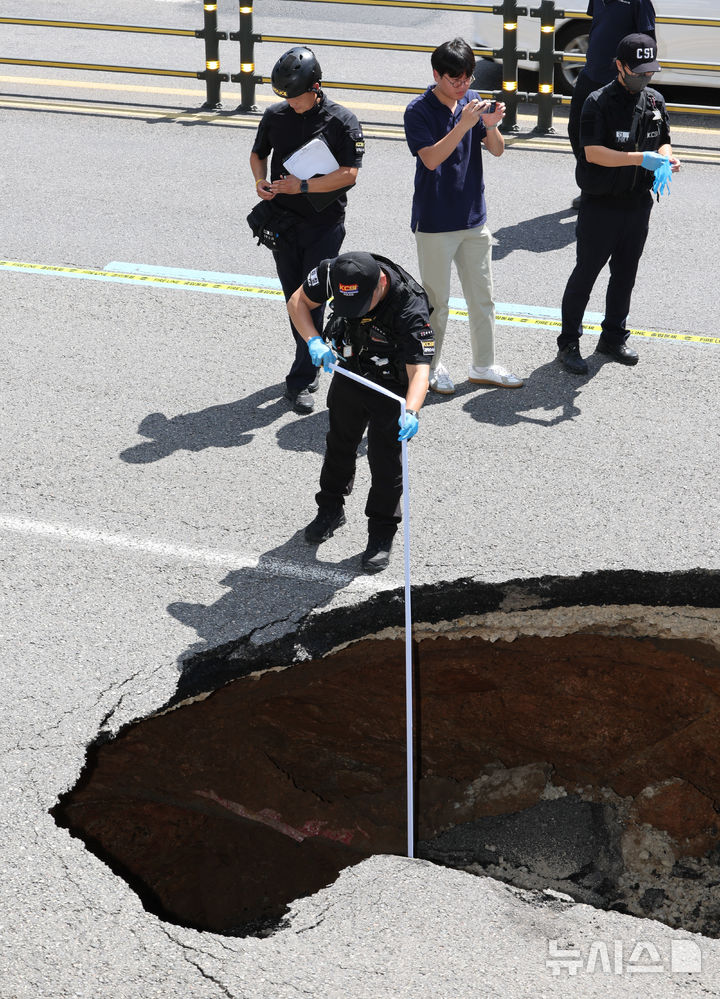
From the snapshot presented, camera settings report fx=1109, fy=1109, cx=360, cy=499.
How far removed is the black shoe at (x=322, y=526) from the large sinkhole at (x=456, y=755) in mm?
586

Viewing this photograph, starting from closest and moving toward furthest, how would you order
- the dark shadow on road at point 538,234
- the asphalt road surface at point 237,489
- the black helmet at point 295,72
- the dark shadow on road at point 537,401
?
the asphalt road surface at point 237,489, the black helmet at point 295,72, the dark shadow on road at point 537,401, the dark shadow on road at point 538,234

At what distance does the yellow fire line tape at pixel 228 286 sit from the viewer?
7995mm

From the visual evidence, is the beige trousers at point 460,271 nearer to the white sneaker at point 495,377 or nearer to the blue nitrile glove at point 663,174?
the white sneaker at point 495,377

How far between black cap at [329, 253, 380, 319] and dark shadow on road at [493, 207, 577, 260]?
4455 millimetres

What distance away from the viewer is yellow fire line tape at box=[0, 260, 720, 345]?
7995 mm

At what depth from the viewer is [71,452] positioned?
662cm

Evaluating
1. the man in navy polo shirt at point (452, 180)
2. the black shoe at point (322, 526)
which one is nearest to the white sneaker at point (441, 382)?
the man in navy polo shirt at point (452, 180)

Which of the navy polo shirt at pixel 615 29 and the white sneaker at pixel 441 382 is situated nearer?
the white sneaker at pixel 441 382

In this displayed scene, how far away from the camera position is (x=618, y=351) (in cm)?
760

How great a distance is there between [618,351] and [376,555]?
9.45ft

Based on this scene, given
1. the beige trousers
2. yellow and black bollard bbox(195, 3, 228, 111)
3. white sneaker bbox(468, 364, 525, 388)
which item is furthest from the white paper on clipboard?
yellow and black bollard bbox(195, 3, 228, 111)

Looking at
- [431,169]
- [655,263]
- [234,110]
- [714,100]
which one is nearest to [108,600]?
[431,169]

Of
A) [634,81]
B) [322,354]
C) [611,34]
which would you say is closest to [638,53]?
[634,81]

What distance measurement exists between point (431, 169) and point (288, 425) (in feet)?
5.80
